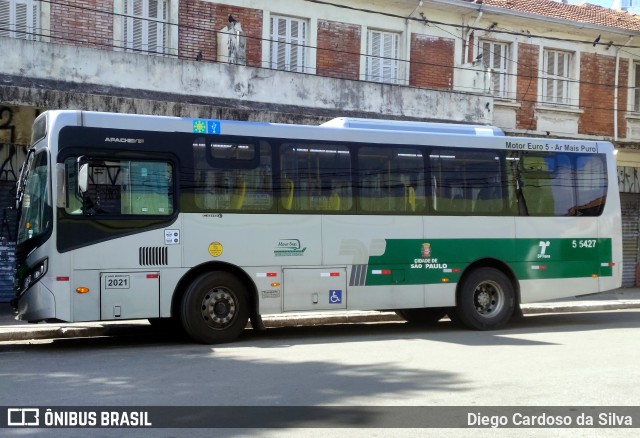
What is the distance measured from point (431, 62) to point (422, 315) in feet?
32.5

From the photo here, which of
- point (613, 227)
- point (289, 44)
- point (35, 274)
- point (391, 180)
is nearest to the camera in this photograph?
point (35, 274)

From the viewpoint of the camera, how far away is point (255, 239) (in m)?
12.0

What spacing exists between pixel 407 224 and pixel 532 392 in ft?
18.1

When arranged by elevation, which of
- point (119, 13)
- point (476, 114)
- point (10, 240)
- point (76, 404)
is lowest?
point (76, 404)

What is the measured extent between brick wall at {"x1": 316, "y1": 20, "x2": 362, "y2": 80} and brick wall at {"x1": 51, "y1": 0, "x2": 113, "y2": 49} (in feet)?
17.7

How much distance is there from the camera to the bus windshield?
35.8 feet

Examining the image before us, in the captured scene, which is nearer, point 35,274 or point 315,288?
point 35,274

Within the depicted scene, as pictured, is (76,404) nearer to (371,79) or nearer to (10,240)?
(10,240)

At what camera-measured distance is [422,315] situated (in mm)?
14977

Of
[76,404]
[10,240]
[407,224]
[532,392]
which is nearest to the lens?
[76,404]

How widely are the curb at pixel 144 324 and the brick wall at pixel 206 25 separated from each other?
24.1 ft

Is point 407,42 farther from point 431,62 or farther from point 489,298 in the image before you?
point 489,298

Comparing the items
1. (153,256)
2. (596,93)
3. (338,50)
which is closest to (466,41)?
(338,50)

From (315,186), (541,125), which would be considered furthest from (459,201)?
(541,125)
